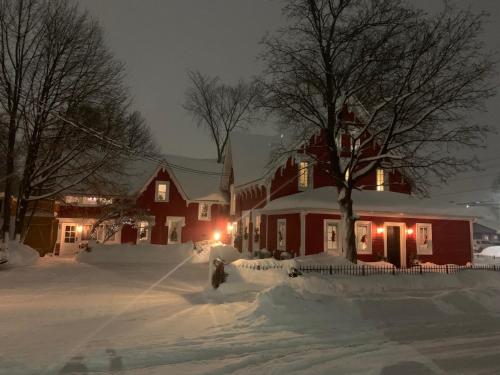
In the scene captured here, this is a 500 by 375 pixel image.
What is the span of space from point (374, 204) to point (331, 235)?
10.6 feet

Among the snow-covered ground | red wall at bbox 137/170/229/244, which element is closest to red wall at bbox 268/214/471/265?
the snow-covered ground

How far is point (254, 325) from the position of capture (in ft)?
28.1

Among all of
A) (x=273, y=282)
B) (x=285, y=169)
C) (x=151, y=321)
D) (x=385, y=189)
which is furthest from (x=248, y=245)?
(x=151, y=321)

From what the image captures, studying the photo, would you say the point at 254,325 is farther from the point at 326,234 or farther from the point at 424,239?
the point at 424,239

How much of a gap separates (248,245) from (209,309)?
54.4 feet

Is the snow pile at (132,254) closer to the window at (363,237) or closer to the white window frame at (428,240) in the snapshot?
the window at (363,237)

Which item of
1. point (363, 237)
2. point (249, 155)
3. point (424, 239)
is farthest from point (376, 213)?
point (249, 155)

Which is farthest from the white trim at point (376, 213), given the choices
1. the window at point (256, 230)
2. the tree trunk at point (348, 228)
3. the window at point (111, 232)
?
the window at point (111, 232)

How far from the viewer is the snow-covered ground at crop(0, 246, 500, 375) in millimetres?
6188

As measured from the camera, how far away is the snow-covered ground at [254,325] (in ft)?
20.3

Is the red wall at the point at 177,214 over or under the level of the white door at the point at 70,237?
over

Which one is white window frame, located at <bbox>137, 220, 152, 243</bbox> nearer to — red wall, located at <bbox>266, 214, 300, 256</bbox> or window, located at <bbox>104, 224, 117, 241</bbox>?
window, located at <bbox>104, 224, 117, 241</bbox>

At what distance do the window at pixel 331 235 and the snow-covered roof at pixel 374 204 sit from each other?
3.40 feet

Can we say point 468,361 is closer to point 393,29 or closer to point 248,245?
point 393,29
